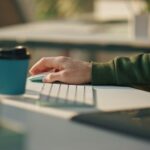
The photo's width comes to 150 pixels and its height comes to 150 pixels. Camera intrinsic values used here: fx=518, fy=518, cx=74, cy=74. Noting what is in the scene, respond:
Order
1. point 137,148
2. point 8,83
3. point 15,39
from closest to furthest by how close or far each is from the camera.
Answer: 1. point 137,148
2. point 8,83
3. point 15,39

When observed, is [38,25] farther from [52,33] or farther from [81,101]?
[81,101]

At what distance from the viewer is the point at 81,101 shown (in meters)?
0.84

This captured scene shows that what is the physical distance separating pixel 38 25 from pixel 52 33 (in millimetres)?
399

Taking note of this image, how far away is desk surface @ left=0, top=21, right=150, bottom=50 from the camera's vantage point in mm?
2459

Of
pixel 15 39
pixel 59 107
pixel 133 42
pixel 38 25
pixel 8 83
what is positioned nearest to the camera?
pixel 59 107

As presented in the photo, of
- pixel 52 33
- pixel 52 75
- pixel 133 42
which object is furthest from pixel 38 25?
pixel 52 75

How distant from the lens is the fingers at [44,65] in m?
1.08

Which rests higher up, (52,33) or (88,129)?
(52,33)

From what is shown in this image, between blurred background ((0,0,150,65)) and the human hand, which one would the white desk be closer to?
the human hand

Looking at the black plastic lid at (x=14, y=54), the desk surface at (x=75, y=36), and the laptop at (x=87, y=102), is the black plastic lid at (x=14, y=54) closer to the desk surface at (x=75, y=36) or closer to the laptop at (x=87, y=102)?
the laptop at (x=87, y=102)

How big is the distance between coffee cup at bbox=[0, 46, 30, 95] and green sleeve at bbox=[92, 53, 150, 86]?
201 millimetres

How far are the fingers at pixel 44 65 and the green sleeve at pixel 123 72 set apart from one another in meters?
0.08

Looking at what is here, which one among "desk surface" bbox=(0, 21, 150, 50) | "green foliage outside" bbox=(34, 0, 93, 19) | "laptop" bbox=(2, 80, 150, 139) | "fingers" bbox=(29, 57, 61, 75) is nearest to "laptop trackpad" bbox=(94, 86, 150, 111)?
"laptop" bbox=(2, 80, 150, 139)

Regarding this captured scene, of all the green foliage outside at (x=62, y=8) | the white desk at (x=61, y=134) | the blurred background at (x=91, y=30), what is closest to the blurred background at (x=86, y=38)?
the blurred background at (x=91, y=30)
